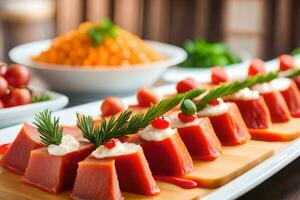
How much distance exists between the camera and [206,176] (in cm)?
172

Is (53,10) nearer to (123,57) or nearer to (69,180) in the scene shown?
(123,57)

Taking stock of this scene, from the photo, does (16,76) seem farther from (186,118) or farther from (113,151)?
(113,151)

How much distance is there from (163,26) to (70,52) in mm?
5012

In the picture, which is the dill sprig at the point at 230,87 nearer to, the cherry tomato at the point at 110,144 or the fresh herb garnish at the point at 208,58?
the cherry tomato at the point at 110,144

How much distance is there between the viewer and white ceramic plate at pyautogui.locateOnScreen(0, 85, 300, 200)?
1.63m

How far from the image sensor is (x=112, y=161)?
1556mm

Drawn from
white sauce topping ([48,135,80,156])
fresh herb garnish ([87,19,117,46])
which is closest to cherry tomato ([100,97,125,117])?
white sauce topping ([48,135,80,156])

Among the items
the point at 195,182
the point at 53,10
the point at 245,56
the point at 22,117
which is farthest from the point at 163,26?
the point at 195,182

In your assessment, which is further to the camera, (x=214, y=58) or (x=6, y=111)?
(x=214, y=58)

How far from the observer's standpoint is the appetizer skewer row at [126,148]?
158 centimetres

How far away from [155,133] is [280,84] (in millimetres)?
956

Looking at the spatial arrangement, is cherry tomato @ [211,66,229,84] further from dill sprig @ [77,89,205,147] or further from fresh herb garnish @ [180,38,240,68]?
dill sprig @ [77,89,205,147]

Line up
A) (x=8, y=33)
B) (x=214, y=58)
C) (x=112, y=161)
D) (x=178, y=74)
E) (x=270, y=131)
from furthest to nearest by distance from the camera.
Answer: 1. (x=8, y=33)
2. (x=214, y=58)
3. (x=178, y=74)
4. (x=270, y=131)
5. (x=112, y=161)

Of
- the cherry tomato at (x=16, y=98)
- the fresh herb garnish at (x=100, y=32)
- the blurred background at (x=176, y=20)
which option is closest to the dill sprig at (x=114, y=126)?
the cherry tomato at (x=16, y=98)
